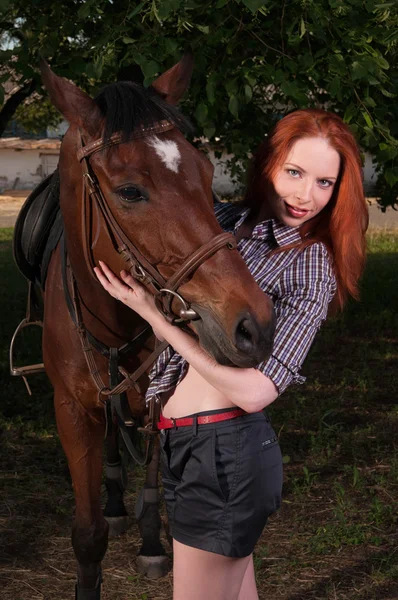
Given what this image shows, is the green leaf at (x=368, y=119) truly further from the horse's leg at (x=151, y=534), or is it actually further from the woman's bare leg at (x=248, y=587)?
the woman's bare leg at (x=248, y=587)

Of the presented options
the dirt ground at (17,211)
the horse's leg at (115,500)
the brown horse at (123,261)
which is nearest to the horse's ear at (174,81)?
the brown horse at (123,261)

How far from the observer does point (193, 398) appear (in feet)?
6.95

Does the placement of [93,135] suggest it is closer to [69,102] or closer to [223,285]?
[69,102]

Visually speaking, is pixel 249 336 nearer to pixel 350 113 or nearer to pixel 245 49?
pixel 350 113

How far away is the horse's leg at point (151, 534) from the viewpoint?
3.82 meters

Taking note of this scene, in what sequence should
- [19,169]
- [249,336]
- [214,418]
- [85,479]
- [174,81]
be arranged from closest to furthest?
[249,336], [214,418], [174,81], [85,479], [19,169]

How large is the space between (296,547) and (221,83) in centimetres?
252

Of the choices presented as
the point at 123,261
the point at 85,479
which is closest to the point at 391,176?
the point at 85,479

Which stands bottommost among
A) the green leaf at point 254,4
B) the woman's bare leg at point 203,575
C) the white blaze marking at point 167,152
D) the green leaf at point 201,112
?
the woman's bare leg at point 203,575

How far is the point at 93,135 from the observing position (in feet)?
7.79

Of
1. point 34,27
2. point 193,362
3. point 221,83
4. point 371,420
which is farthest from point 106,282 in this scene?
point 371,420

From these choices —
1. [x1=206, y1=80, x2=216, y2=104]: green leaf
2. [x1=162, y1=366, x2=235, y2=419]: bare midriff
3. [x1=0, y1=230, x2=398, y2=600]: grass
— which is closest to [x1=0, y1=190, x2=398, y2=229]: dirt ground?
[x1=0, y1=230, x2=398, y2=600]: grass

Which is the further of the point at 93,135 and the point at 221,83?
the point at 221,83

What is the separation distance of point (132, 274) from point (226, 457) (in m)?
0.55
